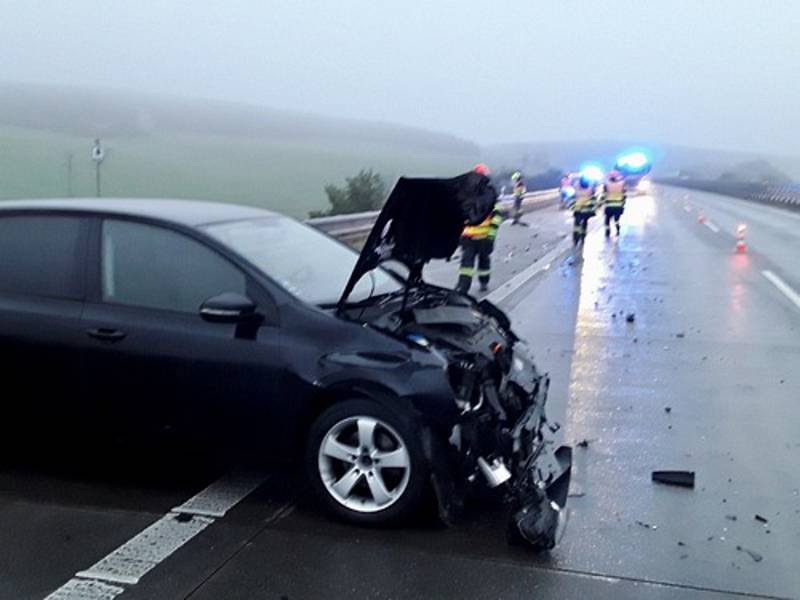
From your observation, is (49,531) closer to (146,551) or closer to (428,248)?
(146,551)

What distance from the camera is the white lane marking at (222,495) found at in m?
5.23

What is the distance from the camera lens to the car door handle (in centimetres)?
537

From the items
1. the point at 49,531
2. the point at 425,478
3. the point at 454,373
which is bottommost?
the point at 49,531

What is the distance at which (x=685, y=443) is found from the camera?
6.59 meters

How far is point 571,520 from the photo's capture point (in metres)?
5.14

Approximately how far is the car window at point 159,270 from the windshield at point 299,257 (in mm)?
153

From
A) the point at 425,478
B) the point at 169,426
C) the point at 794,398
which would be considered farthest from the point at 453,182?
the point at 794,398

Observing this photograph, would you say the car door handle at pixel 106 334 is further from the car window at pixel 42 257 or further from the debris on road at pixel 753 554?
the debris on road at pixel 753 554

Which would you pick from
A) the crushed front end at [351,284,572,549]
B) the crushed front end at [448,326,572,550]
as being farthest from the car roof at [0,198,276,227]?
the crushed front end at [448,326,572,550]

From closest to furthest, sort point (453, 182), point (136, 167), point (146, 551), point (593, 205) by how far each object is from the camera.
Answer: point (146, 551) < point (453, 182) < point (136, 167) < point (593, 205)

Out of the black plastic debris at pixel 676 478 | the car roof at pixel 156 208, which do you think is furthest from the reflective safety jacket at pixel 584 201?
the black plastic debris at pixel 676 478

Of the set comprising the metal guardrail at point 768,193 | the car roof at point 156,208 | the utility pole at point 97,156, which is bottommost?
the metal guardrail at point 768,193

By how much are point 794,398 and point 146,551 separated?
5291 mm

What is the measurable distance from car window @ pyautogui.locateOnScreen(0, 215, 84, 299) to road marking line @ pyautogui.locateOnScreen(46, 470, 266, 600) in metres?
1.31
